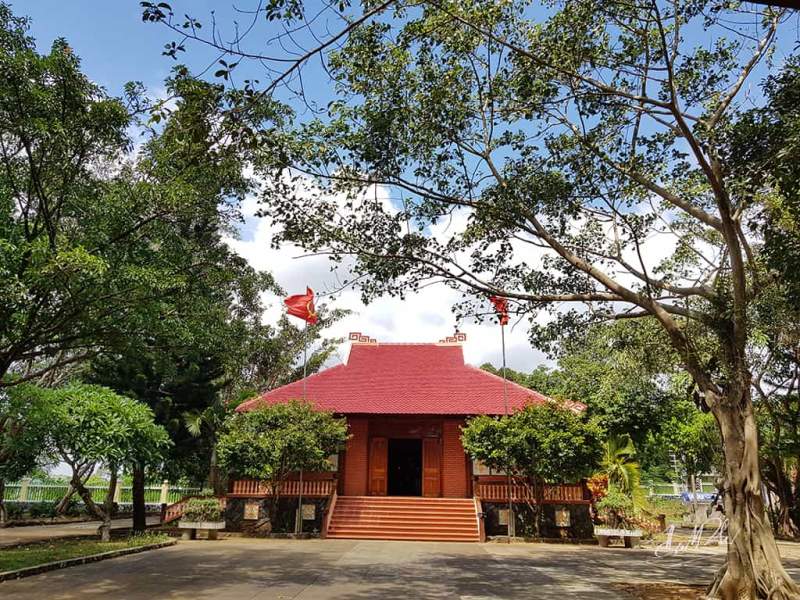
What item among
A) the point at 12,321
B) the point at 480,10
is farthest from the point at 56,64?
the point at 480,10

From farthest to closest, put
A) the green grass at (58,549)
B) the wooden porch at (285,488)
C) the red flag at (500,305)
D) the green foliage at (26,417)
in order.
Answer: the wooden porch at (285,488) → the green foliage at (26,417) → the green grass at (58,549) → the red flag at (500,305)

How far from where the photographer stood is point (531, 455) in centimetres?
1433

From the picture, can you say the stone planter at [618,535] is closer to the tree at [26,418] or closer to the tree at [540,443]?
the tree at [540,443]

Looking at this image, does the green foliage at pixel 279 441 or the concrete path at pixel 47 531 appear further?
the green foliage at pixel 279 441

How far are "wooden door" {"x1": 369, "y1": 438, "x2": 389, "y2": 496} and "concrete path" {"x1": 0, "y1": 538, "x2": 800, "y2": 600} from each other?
3824mm

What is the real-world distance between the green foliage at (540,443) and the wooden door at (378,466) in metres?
3.85

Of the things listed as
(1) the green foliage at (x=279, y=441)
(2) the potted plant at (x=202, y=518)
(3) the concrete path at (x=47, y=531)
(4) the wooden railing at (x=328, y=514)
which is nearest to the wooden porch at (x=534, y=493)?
(4) the wooden railing at (x=328, y=514)

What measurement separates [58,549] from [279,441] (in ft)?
16.4

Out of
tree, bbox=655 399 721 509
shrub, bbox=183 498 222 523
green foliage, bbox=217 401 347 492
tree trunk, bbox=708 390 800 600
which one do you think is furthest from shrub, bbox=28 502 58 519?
tree, bbox=655 399 721 509

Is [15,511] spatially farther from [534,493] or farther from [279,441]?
[534,493]

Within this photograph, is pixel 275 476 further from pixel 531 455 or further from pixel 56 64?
pixel 56 64

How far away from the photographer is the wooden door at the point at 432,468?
57.3 feet

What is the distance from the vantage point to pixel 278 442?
47.8 feet

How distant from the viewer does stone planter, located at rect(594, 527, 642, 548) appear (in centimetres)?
1434
